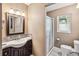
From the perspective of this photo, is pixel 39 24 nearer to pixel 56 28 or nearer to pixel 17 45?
pixel 56 28

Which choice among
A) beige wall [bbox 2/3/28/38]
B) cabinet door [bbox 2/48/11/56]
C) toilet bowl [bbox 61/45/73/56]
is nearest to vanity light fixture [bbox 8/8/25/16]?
beige wall [bbox 2/3/28/38]

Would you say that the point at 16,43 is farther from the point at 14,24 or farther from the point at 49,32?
the point at 49,32

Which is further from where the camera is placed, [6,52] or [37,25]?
[37,25]

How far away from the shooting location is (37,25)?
150 centimetres

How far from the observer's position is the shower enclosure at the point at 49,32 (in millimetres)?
1504

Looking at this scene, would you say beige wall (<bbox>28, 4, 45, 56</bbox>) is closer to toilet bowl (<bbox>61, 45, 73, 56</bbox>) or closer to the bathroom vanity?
the bathroom vanity

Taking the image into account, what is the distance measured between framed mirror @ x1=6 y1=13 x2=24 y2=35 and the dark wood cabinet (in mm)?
233

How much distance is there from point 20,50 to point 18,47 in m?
0.06

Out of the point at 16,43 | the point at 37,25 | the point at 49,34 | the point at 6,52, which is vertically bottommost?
the point at 6,52

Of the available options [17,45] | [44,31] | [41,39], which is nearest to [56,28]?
[44,31]

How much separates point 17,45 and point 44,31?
1.59 feet

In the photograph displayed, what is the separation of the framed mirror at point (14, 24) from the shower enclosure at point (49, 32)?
41cm

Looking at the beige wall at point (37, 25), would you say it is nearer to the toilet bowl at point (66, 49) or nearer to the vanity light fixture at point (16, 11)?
the vanity light fixture at point (16, 11)

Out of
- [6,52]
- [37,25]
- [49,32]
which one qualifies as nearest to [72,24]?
[49,32]
